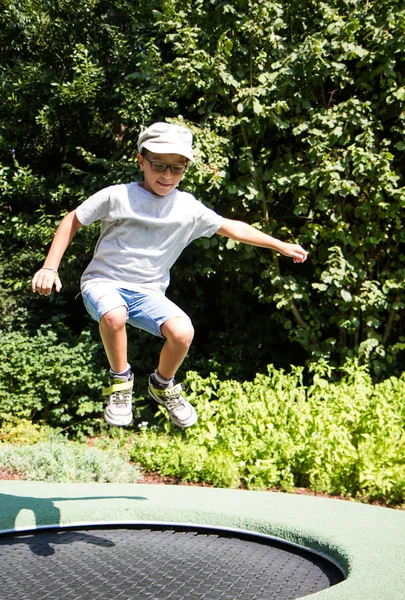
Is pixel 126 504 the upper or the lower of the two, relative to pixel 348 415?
lower

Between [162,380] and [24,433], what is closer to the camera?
[162,380]

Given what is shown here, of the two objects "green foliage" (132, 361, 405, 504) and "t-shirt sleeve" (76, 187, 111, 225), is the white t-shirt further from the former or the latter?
"green foliage" (132, 361, 405, 504)

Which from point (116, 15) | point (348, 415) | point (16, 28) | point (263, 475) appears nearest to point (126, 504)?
point (263, 475)

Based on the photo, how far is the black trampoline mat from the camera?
2699 millimetres

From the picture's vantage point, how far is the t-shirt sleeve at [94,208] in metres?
2.96

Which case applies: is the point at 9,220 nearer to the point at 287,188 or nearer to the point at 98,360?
the point at 98,360

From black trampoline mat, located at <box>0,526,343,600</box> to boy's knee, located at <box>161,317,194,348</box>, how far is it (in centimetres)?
104

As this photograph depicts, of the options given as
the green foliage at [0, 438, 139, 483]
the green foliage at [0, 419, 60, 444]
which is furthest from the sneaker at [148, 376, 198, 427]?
the green foliage at [0, 419, 60, 444]

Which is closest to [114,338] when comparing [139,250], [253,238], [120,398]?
A: [120,398]

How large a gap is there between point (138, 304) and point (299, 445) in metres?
2.33

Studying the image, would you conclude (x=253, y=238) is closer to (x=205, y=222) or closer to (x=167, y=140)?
(x=205, y=222)

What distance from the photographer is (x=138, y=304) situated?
9.84 feet

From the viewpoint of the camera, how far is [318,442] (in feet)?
15.5

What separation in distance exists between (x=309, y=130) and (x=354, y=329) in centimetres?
196
